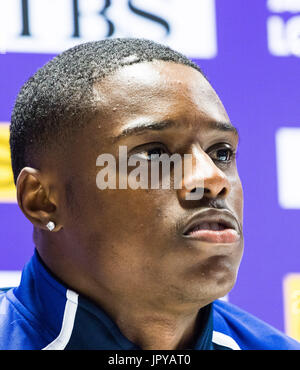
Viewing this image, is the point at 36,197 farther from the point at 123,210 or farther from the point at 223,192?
the point at 223,192

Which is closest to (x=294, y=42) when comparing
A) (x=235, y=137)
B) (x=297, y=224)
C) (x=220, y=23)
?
(x=220, y=23)

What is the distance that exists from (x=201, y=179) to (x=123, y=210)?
124 mm

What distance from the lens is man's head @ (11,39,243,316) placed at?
3.05 ft

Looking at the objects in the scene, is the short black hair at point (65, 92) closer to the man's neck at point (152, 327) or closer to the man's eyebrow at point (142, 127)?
the man's eyebrow at point (142, 127)

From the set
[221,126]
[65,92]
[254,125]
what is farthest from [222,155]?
[254,125]

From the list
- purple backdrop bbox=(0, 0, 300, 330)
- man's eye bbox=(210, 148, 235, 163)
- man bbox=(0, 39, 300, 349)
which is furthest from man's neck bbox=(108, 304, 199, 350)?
purple backdrop bbox=(0, 0, 300, 330)

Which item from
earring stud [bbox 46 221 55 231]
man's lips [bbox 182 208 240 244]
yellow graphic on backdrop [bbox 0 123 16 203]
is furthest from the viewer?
yellow graphic on backdrop [bbox 0 123 16 203]

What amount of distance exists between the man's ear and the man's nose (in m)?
0.23

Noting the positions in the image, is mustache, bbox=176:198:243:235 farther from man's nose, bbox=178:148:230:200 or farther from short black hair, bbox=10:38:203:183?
short black hair, bbox=10:38:203:183

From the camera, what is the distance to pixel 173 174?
96 centimetres

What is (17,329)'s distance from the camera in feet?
3.34

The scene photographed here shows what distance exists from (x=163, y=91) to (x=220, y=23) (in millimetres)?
645

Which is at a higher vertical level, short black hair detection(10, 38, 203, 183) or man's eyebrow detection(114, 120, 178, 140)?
short black hair detection(10, 38, 203, 183)
